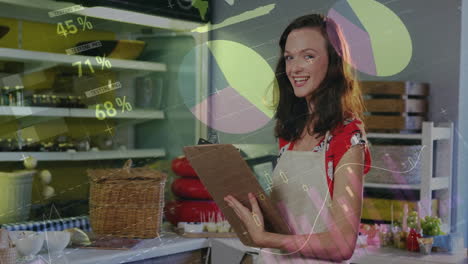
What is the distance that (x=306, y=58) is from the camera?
2.22 feet

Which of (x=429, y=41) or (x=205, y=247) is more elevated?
(x=429, y=41)

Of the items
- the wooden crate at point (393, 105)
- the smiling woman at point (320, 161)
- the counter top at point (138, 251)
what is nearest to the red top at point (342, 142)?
the smiling woman at point (320, 161)

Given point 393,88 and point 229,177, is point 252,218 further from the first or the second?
point 393,88

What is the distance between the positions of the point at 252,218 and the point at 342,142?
0.12 m

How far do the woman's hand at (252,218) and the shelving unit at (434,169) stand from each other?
2.75 feet

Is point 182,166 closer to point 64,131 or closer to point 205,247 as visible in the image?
point 205,247

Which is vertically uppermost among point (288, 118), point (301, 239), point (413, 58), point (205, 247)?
point (413, 58)

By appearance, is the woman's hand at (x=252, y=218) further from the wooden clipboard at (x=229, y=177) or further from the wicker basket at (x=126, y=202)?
the wicker basket at (x=126, y=202)

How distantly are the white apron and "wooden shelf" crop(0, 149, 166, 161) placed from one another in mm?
876

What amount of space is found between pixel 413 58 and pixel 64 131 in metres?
0.87

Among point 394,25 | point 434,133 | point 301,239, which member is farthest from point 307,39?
point 394,25

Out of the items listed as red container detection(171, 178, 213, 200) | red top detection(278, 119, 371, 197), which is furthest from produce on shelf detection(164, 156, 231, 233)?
red top detection(278, 119, 371, 197)

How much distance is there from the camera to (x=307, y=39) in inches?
26.5

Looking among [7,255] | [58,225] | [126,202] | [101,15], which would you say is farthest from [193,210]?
[101,15]
